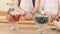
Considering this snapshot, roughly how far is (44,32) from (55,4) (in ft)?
3.12

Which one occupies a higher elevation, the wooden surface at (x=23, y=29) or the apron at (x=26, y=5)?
the apron at (x=26, y=5)

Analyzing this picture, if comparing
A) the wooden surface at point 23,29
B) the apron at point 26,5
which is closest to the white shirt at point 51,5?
the apron at point 26,5

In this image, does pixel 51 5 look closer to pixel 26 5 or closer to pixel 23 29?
pixel 26 5

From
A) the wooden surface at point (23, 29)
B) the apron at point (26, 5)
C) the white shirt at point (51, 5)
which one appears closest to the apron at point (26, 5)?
the apron at point (26, 5)

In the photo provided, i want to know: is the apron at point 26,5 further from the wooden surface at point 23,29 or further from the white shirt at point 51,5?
the wooden surface at point 23,29

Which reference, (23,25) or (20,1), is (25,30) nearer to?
(23,25)

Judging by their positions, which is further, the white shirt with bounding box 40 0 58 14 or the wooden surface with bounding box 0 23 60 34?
the white shirt with bounding box 40 0 58 14

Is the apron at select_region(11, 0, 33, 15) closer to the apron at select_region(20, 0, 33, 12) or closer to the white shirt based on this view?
the apron at select_region(20, 0, 33, 12)

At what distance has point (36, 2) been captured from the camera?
7.52 ft

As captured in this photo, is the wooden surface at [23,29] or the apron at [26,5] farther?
the apron at [26,5]

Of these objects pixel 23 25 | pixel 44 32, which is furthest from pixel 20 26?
pixel 44 32

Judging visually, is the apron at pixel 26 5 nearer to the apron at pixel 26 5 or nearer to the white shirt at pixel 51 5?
the apron at pixel 26 5

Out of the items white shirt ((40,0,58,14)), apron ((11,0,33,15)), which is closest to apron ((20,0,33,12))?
apron ((11,0,33,15))

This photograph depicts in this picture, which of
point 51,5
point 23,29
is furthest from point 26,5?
point 23,29
